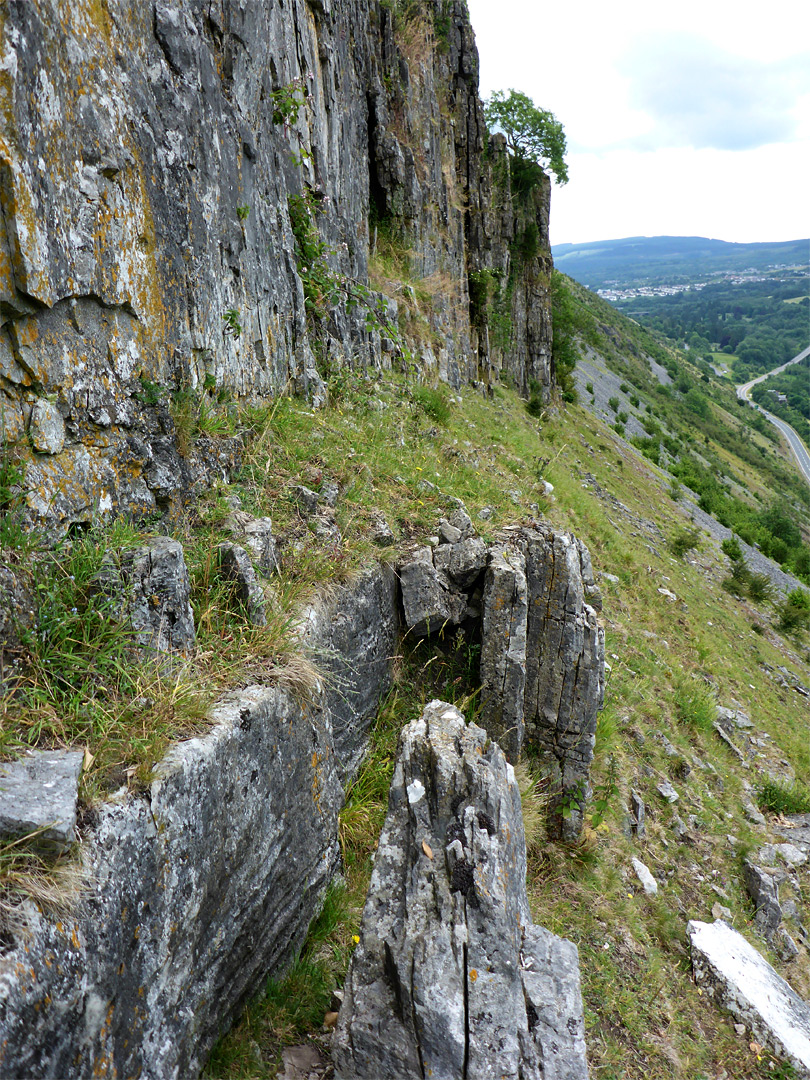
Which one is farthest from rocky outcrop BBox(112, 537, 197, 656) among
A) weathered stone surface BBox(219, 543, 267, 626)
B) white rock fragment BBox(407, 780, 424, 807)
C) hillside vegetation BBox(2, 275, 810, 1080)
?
white rock fragment BBox(407, 780, 424, 807)

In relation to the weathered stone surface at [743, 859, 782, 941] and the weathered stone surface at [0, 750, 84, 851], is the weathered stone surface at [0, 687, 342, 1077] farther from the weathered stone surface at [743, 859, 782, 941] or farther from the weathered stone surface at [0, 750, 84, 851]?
the weathered stone surface at [743, 859, 782, 941]

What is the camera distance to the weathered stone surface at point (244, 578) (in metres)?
3.89

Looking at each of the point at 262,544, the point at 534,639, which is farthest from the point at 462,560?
the point at 262,544

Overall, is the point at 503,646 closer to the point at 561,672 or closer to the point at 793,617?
the point at 561,672

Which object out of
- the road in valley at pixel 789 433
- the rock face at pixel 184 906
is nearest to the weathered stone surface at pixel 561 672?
the rock face at pixel 184 906

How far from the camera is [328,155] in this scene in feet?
35.2

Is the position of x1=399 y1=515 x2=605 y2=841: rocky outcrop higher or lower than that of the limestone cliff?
lower

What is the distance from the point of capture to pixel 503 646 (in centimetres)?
605

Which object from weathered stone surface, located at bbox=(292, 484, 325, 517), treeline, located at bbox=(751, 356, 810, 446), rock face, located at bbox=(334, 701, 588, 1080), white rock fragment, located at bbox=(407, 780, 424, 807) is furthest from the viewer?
treeline, located at bbox=(751, 356, 810, 446)

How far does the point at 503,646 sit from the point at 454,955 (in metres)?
3.22

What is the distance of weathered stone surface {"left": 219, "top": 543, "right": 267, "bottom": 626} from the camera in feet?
12.8

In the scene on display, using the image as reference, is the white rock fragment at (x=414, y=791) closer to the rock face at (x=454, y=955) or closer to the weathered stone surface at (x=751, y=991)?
the rock face at (x=454, y=955)

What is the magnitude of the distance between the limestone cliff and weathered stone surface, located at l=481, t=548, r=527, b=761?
2.81 meters

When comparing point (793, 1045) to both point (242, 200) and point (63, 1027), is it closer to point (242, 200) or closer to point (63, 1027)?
point (63, 1027)
